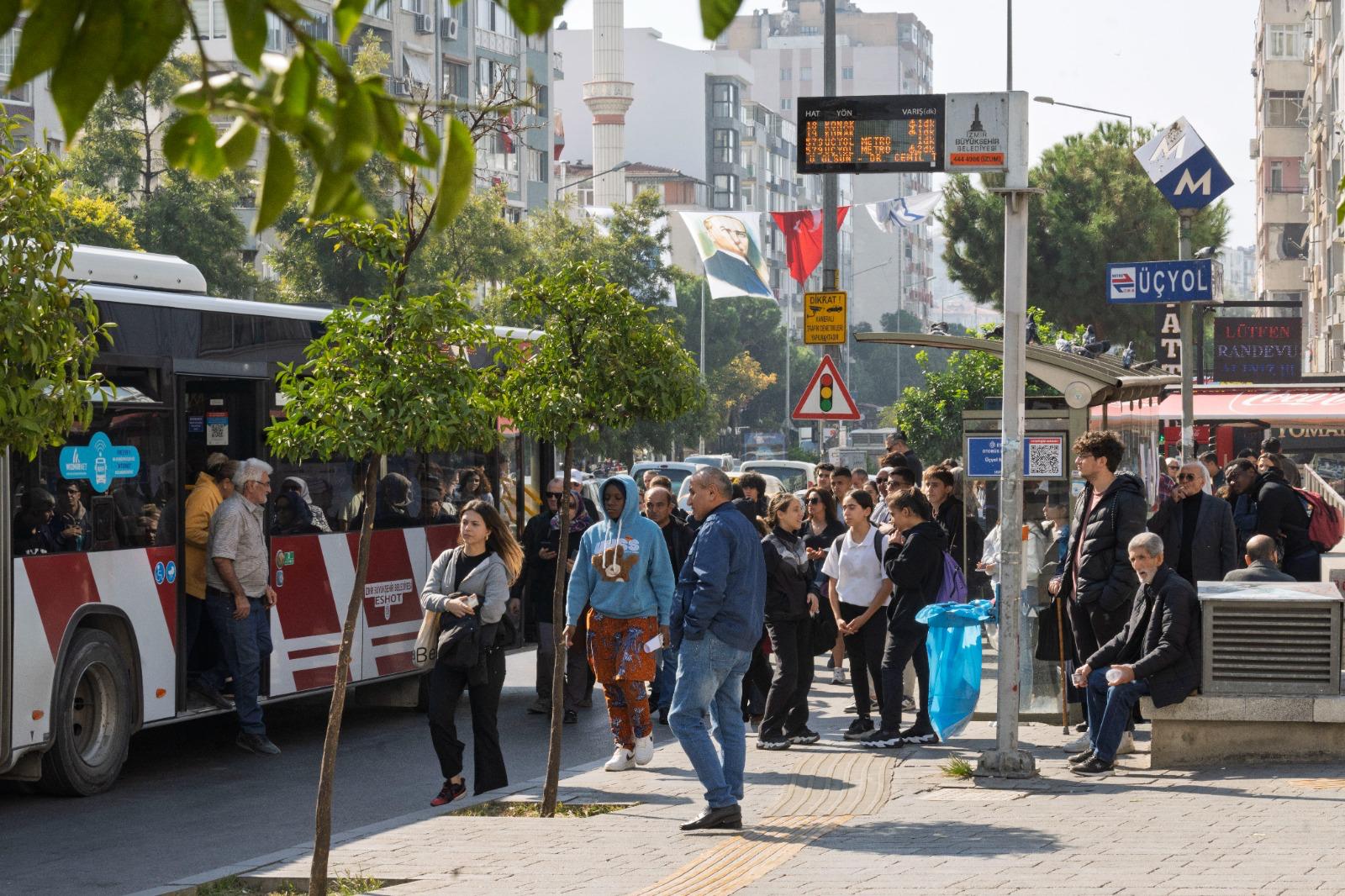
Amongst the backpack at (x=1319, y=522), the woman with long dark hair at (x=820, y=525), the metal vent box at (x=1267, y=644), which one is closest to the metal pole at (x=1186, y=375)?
the backpack at (x=1319, y=522)

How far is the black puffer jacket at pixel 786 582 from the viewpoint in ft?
38.0

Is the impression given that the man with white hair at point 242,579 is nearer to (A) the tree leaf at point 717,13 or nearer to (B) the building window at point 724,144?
(A) the tree leaf at point 717,13

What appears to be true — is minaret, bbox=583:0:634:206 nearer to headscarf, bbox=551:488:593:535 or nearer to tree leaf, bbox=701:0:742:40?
headscarf, bbox=551:488:593:535

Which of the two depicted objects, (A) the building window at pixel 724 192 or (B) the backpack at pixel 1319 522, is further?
(A) the building window at pixel 724 192

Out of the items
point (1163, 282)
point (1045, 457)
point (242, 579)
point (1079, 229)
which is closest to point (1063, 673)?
point (1045, 457)

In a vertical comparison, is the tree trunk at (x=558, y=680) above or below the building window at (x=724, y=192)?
below

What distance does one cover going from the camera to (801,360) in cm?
10519

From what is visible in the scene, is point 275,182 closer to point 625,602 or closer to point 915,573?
point 625,602

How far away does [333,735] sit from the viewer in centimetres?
793

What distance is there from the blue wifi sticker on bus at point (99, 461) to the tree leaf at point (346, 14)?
8344 millimetres

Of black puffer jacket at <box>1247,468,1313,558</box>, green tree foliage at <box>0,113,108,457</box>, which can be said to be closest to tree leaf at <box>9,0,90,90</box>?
green tree foliage at <box>0,113,108,457</box>

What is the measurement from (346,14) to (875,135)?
24.9 feet

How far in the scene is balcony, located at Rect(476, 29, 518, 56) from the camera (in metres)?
70.0

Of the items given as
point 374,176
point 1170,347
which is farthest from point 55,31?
point 374,176
